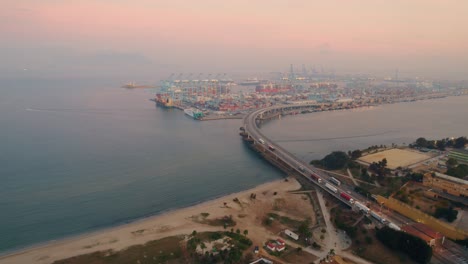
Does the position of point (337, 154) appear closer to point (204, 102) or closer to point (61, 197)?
point (61, 197)

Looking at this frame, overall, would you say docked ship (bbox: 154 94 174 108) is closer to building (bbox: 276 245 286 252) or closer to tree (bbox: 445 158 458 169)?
tree (bbox: 445 158 458 169)

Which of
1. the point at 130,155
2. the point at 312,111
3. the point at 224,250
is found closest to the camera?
the point at 224,250

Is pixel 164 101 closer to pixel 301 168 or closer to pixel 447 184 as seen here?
pixel 301 168

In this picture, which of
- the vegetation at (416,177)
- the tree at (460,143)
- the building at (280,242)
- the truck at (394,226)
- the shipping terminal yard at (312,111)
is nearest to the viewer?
the building at (280,242)

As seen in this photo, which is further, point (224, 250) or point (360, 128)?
point (360, 128)

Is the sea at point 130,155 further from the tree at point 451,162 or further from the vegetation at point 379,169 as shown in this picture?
the tree at point 451,162

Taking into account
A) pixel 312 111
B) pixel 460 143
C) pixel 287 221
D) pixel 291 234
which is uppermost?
pixel 312 111

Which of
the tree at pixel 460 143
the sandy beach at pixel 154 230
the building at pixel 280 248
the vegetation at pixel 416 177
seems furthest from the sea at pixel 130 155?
the vegetation at pixel 416 177

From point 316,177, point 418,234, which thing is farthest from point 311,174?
point 418,234
